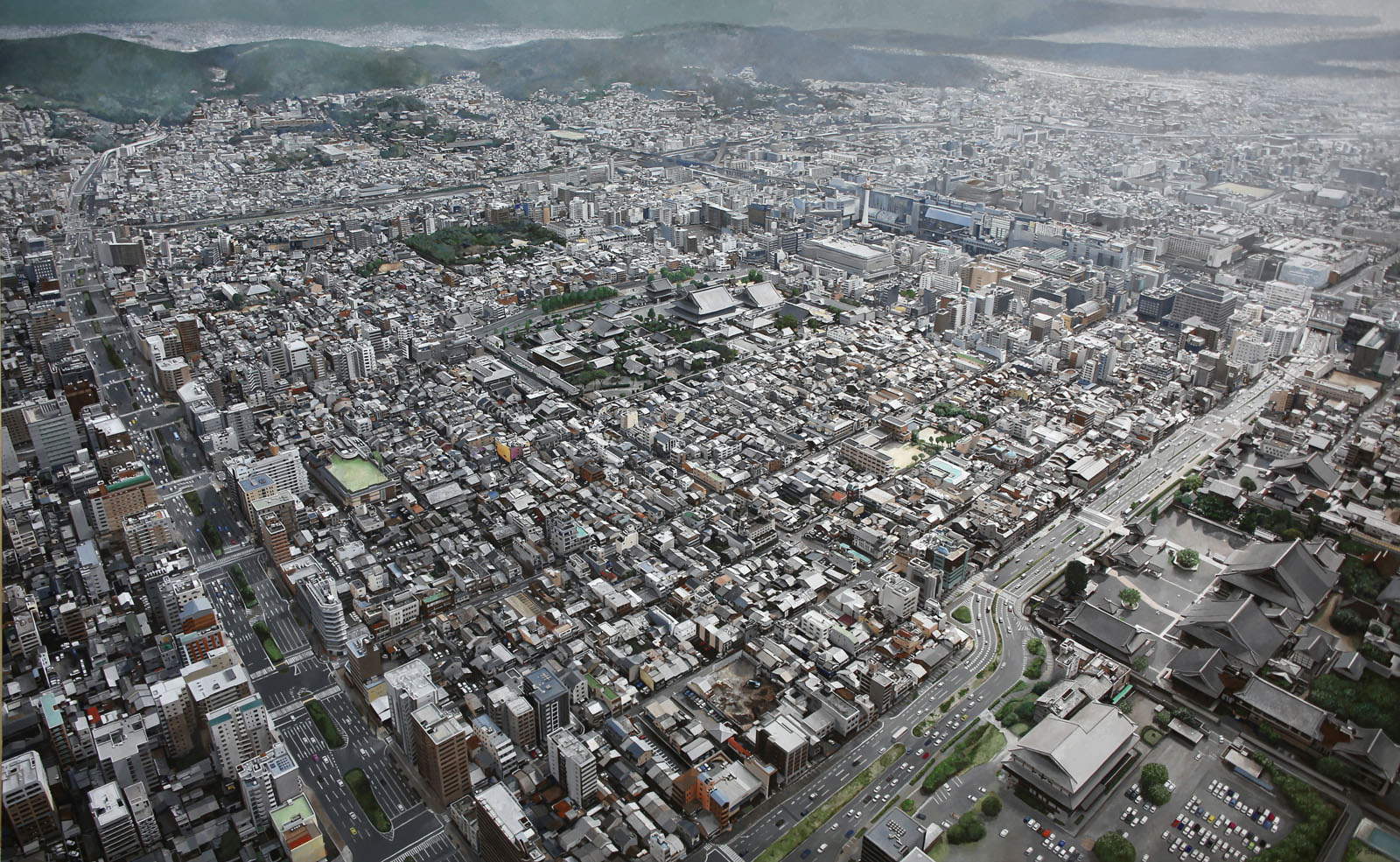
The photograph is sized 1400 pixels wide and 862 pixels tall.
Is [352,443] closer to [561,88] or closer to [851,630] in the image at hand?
[851,630]

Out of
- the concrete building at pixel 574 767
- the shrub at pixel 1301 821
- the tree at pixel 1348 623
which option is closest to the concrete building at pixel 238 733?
the concrete building at pixel 574 767

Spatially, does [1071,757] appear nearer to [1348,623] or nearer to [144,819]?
[1348,623]

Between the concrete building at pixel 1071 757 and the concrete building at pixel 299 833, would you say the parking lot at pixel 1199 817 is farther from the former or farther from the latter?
the concrete building at pixel 299 833

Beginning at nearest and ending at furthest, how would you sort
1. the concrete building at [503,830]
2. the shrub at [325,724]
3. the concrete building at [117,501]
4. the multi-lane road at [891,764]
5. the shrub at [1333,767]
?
the concrete building at [503,830]
the multi-lane road at [891,764]
the shrub at [1333,767]
the shrub at [325,724]
the concrete building at [117,501]

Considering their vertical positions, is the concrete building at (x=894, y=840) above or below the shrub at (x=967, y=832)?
above

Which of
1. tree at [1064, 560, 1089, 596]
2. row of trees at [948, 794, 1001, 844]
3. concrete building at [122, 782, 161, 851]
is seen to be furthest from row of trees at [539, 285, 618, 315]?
row of trees at [948, 794, 1001, 844]

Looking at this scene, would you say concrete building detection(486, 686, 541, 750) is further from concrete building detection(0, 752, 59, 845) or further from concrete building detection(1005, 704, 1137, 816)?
concrete building detection(1005, 704, 1137, 816)
